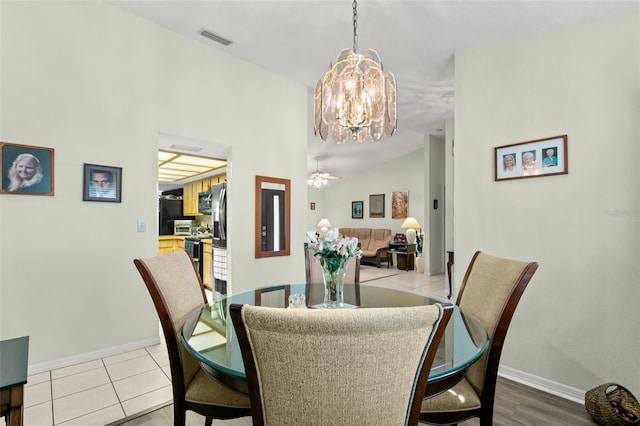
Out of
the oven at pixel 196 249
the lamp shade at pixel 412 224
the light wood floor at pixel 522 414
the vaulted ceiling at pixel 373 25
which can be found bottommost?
the light wood floor at pixel 522 414

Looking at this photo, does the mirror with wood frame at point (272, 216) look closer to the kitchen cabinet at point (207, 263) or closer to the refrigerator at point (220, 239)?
the refrigerator at point (220, 239)

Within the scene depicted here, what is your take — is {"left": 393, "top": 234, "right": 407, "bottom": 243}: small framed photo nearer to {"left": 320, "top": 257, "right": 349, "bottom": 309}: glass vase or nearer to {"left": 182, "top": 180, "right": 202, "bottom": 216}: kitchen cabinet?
{"left": 182, "top": 180, "right": 202, "bottom": 216}: kitchen cabinet

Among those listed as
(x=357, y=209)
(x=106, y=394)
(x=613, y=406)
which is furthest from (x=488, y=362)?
(x=357, y=209)

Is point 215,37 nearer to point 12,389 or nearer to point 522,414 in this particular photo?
point 12,389

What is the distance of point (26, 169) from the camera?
2387 millimetres

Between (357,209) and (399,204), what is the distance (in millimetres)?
1463

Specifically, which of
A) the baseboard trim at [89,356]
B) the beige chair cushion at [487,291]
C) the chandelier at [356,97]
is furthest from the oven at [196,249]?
the beige chair cushion at [487,291]

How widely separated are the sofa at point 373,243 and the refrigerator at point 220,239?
443 centimetres

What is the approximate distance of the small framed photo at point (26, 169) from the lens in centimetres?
231

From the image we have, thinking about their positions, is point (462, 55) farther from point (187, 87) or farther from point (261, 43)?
point (187, 87)

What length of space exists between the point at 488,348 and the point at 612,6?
2.34 metres

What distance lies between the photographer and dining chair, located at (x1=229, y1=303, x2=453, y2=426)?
700 millimetres

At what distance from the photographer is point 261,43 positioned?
3213mm

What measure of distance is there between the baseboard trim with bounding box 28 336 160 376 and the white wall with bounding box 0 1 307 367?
0.02 metres
